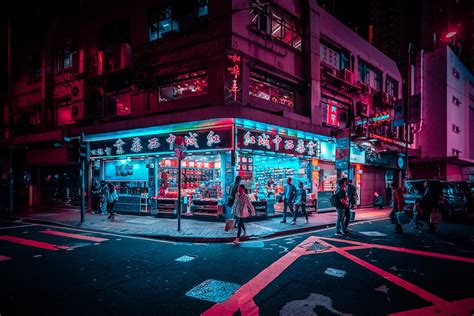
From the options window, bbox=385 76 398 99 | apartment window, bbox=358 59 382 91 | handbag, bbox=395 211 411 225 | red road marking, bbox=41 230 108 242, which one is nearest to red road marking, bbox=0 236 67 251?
red road marking, bbox=41 230 108 242

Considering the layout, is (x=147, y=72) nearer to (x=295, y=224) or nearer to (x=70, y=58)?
(x=70, y=58)

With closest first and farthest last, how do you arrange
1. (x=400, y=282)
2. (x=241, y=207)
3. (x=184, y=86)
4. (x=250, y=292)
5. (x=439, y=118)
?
(x=250, y=292) → (x=400, y=282) → (x=241, y=207) → (x=184, y=86) → (x=439, y=118)

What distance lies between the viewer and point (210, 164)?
1559 centimetres

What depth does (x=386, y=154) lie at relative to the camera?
23.7 metres

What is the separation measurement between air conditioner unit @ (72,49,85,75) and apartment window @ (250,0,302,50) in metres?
12.0

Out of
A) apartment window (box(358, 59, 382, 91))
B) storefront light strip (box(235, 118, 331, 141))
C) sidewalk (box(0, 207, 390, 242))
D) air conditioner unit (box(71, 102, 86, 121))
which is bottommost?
sidewalk (box(0, 207, 390, 242))

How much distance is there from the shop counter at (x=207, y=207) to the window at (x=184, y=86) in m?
5.68

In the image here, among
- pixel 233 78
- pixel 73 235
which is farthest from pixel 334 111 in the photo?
pixel 73 235

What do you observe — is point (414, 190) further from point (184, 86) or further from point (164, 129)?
point (164, 129)

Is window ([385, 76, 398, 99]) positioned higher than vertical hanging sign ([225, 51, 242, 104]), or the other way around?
window ([385, 76, 398, 99])

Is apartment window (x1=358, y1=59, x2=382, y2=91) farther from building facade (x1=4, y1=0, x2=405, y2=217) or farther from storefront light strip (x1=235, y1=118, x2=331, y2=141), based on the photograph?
storefront light strip (x1=235, y1=118, x2=331, y2=141)

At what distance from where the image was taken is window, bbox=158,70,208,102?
14.2 meters

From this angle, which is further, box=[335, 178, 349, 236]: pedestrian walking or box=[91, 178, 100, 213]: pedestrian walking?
box=[91, 178, 100, 213]: pedestrian walking

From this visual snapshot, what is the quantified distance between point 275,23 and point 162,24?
6.81m
